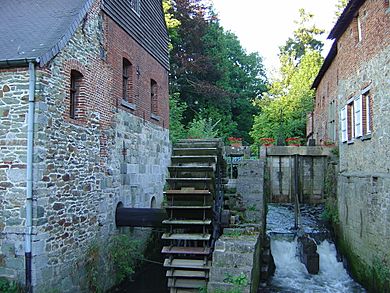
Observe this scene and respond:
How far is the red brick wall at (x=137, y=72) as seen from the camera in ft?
31.9

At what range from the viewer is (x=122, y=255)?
30.6 ft

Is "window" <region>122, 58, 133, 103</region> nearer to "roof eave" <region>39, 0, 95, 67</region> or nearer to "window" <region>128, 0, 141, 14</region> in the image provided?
"window" <region>128, 0, 141, 14</region>

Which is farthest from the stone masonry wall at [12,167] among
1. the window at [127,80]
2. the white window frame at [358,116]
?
the white window frame at [358,116]

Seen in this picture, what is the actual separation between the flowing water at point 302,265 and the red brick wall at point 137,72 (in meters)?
5.16

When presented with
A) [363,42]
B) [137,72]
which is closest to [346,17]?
[363,42]

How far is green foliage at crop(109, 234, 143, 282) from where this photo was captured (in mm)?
9219

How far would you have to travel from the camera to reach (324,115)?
21250 millimetres

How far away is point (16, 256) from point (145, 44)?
7.18 metres

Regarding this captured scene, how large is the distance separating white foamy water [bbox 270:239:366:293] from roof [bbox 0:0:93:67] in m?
7.23

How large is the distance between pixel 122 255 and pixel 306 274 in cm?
508

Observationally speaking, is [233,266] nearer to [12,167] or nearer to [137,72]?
[12,167]

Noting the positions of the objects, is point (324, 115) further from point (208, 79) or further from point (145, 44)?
point (145, 44)

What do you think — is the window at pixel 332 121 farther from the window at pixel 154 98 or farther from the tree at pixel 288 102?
the window at pixel 154 98

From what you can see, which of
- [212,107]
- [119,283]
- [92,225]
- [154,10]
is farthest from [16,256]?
[212,107]
